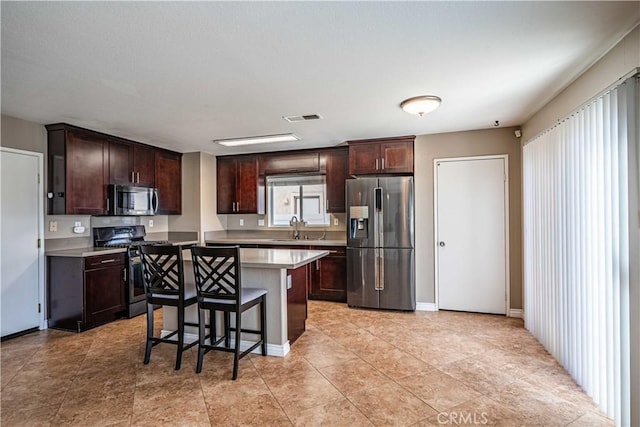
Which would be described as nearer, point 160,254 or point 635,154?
point 635,154

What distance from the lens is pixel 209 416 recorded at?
2.15 meters

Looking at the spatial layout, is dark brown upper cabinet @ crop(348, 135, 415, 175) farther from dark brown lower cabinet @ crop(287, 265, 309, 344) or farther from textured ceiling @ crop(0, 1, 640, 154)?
dark brown lower cabinet @ crop(287, 265, 309, 344)

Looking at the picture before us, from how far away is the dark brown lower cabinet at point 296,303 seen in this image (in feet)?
10.7

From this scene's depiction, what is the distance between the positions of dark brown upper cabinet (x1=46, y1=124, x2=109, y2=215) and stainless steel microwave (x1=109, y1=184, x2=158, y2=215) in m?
0.23

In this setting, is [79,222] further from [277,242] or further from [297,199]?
[297,199]

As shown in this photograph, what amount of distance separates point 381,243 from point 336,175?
1.34 metres

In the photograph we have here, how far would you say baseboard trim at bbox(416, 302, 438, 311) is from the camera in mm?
4473

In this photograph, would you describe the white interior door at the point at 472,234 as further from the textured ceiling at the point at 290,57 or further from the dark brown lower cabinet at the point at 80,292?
the dark brown lower cabinet at the point at 80,292

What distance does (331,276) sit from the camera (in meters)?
4.97

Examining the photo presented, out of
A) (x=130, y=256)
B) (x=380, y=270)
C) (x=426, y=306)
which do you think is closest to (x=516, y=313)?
(x=426, y=306)

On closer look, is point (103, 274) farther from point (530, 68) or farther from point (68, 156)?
point (530, 68)

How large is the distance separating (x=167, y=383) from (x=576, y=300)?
319 cm

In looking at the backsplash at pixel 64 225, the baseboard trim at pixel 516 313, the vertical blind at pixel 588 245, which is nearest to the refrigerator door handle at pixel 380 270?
the baseboard trim at pixel 516 313

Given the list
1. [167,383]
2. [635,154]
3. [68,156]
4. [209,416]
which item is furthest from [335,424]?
→ [68,156]
